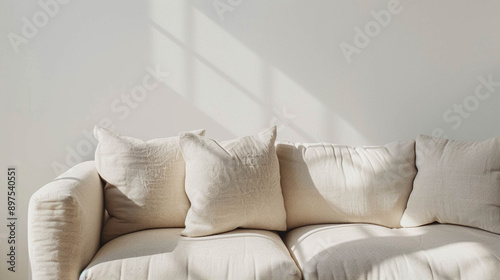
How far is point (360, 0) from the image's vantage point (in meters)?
3.13

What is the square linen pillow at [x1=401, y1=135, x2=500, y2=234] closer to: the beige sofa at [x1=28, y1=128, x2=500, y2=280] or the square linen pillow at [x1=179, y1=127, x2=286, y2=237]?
the beige sofa at [x1=28, y1=128, x2=500, y2=280]

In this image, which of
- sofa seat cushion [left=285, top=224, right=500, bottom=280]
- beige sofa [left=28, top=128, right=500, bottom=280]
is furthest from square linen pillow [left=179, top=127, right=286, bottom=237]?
sofa seat cushion [left=285, top=224, right=500, bottom=280]

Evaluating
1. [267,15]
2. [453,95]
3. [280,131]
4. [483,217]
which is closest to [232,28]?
[267,15]

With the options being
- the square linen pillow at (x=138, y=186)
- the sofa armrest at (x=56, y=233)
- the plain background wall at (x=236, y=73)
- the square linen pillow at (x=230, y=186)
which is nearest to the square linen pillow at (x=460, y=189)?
the plain background wall at (x=236, y=73)

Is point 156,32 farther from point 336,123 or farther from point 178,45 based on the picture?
point 336,123

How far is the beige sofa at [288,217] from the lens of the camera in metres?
2.04

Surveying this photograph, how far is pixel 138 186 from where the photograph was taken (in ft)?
8.21

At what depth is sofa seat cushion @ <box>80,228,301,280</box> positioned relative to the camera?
6.61ft

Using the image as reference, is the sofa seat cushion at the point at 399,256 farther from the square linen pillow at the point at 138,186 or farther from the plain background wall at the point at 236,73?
the plain background wall at the point at 236,73

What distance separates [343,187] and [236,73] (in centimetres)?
98

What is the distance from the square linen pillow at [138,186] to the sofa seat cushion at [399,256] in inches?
26.9

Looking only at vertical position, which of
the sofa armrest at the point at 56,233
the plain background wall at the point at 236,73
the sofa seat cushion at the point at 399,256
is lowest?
the sofa seat cushion at the point at 399,256

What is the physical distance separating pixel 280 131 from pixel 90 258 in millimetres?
1440

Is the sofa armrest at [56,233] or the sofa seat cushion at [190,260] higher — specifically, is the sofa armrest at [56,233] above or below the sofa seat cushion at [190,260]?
above
